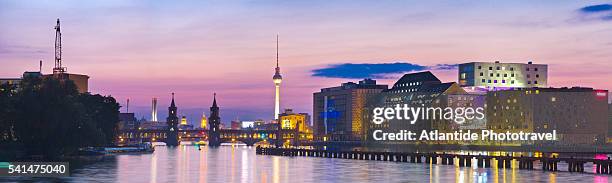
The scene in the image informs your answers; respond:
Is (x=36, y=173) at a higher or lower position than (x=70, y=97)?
lower

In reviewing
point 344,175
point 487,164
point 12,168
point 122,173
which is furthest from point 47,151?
point 487,164

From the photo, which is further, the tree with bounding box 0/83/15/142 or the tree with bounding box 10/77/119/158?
the tree with bounding box 10/77/119/158

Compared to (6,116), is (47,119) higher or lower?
lower

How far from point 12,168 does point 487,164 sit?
8370 centimetres

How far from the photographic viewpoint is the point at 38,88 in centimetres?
16725

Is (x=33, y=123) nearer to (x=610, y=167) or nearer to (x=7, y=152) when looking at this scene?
(x=7, y=152)

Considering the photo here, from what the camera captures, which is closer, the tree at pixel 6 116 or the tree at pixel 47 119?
the tree at pixel 6 116

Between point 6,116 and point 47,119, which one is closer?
point 6,116

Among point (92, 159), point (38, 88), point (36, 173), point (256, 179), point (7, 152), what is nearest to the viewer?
point (36, 173)

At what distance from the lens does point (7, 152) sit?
156 metres

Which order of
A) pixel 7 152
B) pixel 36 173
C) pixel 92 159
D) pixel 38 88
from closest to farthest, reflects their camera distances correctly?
pixel 36 173
pixel 7 152
pixel 38 88
pixel 92 159

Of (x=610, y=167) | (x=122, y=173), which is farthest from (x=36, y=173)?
(x=610, y=167)

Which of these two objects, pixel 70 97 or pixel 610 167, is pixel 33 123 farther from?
pixel 610 167

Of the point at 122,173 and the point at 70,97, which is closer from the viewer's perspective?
the point at 122,173
